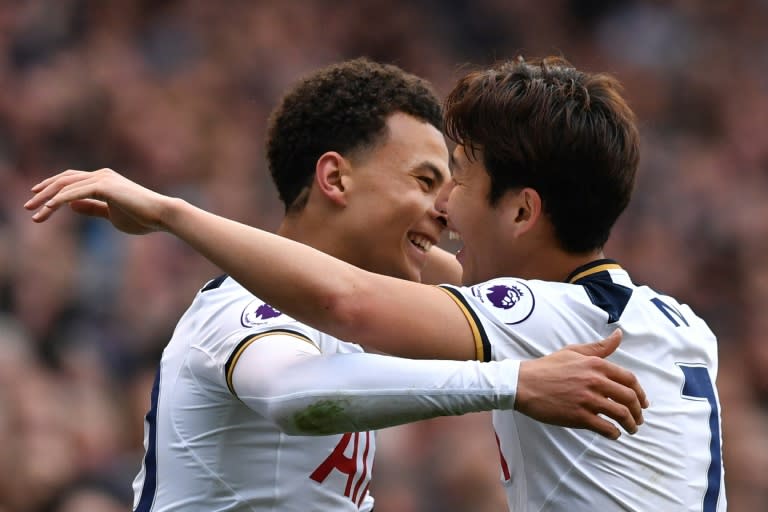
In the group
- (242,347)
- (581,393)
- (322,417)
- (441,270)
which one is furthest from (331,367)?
(441,270)

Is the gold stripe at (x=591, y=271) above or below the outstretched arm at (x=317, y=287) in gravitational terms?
above

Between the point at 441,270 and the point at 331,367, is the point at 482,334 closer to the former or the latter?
the point at 331,367

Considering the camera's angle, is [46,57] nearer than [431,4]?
Yes

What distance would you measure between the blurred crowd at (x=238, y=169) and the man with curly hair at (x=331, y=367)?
2887mm

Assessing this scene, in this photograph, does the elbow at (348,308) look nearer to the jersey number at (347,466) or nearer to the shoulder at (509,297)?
the shoulder at (509,297)

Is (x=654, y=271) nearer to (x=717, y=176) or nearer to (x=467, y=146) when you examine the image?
(x=717, y=176)

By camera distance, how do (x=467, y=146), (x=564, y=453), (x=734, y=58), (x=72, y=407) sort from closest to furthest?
(x=564, y=453)
(x=467, y=146)
(x=72, y=407)
(x=734, y=58)

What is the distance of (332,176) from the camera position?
3.92 metres

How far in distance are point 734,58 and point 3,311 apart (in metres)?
6.81

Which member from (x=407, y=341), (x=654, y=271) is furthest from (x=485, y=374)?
(x=654, y=271)

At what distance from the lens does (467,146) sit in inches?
126

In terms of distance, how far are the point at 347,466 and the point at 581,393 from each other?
1.07 metres

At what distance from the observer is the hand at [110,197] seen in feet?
8.98

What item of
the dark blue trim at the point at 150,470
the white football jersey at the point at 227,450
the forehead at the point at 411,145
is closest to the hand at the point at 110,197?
the white football jersey at the point at 227,450
